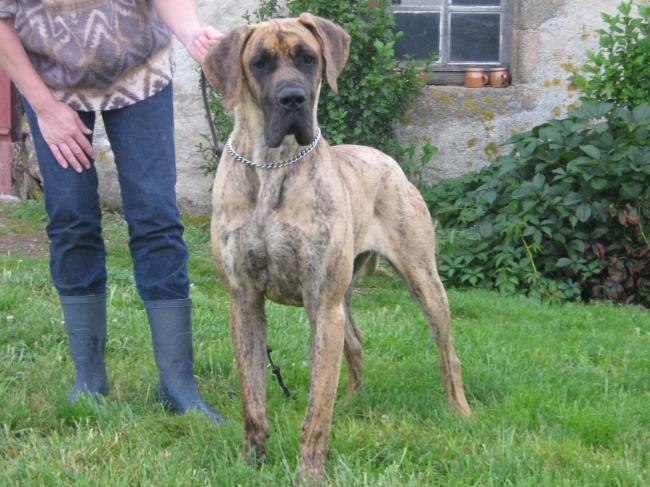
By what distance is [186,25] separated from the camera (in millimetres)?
3541

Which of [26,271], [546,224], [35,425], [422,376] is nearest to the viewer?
[35,425]

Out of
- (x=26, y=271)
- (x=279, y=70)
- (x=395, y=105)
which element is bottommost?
(x=26, y=271)

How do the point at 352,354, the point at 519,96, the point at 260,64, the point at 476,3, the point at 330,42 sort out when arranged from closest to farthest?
1. the point at 260,64
2. the point at 330,42
3. the point at 352,354
4. the point at 519,96
5. the point at 476,3

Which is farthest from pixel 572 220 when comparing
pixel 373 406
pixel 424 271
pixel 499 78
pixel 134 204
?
pixel 134 204

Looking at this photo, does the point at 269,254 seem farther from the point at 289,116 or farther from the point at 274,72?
the point at 274,72

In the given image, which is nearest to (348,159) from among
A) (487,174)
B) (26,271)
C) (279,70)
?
(279,70)

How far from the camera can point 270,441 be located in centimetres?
342

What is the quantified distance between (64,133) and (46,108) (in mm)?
112

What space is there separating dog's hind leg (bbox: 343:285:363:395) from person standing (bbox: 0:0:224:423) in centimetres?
66

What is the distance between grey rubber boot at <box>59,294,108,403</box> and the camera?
154 inches

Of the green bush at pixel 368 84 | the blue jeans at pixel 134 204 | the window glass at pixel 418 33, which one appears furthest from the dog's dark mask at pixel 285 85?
the window glass at pixel 418 33

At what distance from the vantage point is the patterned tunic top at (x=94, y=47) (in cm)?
346

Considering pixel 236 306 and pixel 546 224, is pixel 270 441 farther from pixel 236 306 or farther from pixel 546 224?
pixel 546 224

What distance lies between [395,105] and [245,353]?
4597 millimetres
